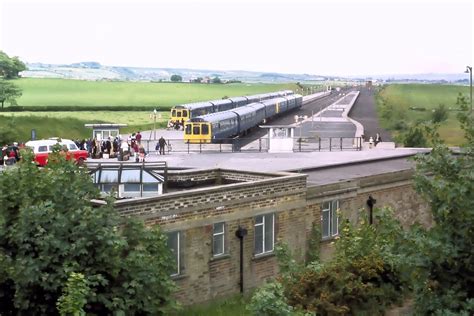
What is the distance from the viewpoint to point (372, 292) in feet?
56.6

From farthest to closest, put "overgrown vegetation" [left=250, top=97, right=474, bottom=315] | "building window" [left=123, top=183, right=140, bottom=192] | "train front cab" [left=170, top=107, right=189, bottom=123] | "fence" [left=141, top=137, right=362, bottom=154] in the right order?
"train front cab" [left=170, top=107, right=189, bottom=123] < "fence" [left=141, top=137, right=362, bottom=154] < "building window" [left=123, top=183, right=140, bottom=192] < "overgrown vegetation" [left=250, top=97, right=474, bottom=315]

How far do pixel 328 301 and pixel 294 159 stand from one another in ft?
88.8

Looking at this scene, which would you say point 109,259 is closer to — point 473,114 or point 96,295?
point 96,295

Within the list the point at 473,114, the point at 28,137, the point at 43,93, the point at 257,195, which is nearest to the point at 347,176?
the point at 257,195

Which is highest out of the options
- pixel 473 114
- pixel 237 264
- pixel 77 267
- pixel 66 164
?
pixel 473 114

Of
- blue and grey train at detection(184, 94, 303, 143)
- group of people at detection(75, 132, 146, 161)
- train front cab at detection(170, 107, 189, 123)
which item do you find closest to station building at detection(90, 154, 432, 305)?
group of people at detection(75, 132, 146, 161)

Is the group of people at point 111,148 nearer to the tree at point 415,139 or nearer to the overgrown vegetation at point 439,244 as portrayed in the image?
the tree at point 415,139

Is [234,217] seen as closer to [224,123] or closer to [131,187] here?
[131,187]

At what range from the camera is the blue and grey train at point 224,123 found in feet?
202

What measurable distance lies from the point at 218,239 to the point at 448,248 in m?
9.64

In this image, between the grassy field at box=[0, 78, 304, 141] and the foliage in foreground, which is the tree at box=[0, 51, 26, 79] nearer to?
the grassy field at box=[0, 78, 304, 141]

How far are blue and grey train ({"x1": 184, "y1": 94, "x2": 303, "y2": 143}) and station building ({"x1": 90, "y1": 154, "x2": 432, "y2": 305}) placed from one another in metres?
31.4

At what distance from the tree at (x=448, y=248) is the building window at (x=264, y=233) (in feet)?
30.7

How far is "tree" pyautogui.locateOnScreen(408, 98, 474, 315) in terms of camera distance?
12.8 m
